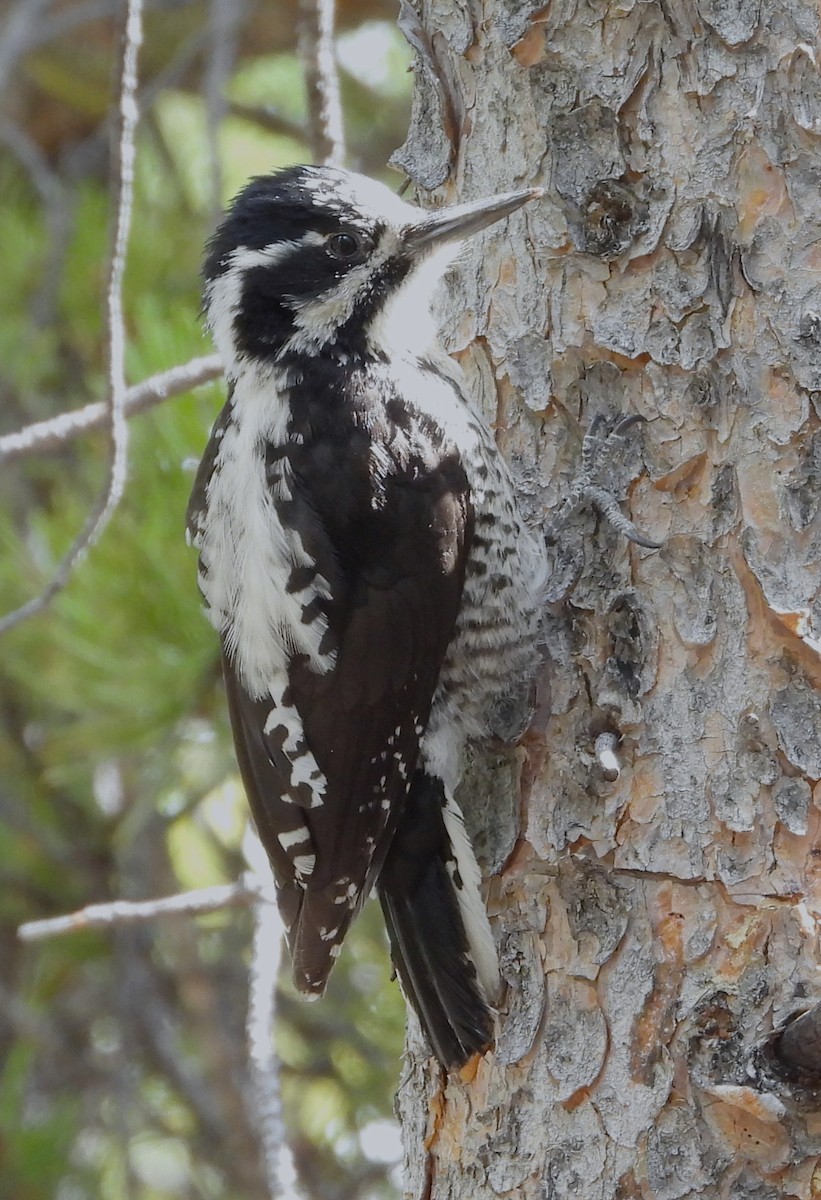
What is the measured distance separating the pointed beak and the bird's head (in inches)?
1.6

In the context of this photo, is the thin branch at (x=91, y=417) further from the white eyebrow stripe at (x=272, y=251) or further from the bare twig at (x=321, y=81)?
the bare twig at (x=321, y=81)

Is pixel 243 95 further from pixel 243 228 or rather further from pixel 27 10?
pixel 243 228

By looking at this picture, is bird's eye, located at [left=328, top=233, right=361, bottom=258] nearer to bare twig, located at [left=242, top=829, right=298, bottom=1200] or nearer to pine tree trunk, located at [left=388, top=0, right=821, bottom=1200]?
pine tree trunk, located at [left=388, top=0, right=821, bottom=1200]

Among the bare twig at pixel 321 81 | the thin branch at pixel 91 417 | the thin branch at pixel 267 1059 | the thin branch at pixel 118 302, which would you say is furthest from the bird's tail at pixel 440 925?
the bare twig at pixel 321 81

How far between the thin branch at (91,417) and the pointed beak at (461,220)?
1.27 ft

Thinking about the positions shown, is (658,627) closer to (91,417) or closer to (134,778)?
(91,417)

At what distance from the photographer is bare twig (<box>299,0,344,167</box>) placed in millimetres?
2354

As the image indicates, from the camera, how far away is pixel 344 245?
2344mm

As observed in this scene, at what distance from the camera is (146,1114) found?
3.56 m

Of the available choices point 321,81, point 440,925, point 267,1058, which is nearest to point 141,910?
point 267,1058

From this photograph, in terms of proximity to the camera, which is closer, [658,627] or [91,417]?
[658,627]

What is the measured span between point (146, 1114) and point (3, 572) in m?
1.44

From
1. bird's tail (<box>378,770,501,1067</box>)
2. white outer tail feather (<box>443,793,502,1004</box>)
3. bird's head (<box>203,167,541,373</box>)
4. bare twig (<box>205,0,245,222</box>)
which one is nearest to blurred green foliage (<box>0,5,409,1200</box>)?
bare twig (<box>205,0,245,222</box>)

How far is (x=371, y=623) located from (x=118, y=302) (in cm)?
57
